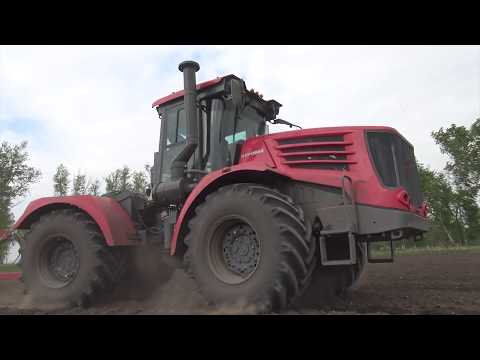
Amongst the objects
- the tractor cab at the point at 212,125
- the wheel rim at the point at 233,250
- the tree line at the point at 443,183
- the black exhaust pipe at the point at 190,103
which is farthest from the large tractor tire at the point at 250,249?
the tree line at the point at 443,183

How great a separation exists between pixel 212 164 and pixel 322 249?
2.43 m

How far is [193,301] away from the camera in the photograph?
6223mm

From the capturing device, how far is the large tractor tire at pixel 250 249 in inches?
179

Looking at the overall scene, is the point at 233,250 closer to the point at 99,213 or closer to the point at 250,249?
the point at 250,249

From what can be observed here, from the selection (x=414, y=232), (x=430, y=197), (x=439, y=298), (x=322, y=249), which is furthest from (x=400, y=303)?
(x=430, y=197)

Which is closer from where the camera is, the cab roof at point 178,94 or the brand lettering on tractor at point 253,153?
the brand lettering on tractor at point 253,153

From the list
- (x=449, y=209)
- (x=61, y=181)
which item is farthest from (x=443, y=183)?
(x=61, y=181)

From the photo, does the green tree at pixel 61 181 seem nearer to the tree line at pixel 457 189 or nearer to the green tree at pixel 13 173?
the green tree at pixel 13 173

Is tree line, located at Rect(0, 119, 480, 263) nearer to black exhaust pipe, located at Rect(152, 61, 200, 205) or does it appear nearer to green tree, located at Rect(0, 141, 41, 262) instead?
green tree, located at Rect(0, 141, 41, 262)

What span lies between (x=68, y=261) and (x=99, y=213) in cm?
106

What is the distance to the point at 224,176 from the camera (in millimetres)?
5473

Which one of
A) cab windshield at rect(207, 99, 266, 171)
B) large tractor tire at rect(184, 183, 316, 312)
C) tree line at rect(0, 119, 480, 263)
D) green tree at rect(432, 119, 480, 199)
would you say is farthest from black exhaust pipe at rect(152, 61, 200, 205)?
green tree at rect(432, 119, 480, 199)

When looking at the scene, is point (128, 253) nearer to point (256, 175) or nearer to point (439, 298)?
point (256, 175)

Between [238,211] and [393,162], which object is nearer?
[238,211]
